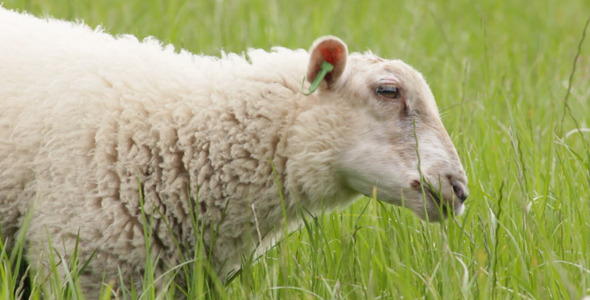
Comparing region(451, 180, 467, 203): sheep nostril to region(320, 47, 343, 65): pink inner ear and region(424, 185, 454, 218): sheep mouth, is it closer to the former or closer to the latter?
region(424, 185, 454, 218): sheep mouth

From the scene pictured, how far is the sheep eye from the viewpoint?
3.05 metres

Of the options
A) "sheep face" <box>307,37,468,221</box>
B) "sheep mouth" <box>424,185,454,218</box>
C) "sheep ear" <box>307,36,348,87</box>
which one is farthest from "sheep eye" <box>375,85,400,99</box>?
"sheep mouth" <box>424,185,454,218</box>

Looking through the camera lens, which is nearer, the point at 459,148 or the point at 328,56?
the point at 328,56

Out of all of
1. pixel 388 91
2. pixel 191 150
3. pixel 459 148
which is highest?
pixel 388 91

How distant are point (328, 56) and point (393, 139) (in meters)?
0.37

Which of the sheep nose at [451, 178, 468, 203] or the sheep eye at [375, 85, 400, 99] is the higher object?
the sheep eye at [375, 85, 400, 99]

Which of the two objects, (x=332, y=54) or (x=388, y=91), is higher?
(x=332, y=54)

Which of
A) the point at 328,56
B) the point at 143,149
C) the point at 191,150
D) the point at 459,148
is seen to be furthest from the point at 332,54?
the point at 459,148

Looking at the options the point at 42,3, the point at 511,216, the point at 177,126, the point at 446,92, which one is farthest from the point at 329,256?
the point at 42,3

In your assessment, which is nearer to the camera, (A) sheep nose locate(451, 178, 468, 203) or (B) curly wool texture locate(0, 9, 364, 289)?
(B) curly wool texture locate(0, 9, 364, 289)

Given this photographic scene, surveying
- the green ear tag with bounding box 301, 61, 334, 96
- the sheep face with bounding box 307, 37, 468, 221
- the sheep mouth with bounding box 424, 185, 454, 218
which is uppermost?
the green ear tag with bounding box 301, 61, 334, 96

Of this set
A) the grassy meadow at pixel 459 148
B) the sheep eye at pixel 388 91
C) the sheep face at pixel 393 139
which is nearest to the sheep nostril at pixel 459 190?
the sheep face at pixel 393 139

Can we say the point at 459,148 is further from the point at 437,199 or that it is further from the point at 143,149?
the point at 143,149

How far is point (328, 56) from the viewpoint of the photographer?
9.95ft
